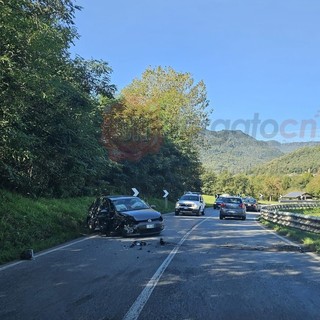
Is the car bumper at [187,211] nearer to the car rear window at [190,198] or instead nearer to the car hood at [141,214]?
the car rear window at [190,198]

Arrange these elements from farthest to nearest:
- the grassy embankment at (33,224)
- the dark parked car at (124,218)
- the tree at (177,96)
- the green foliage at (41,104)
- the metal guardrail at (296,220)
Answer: the tree at (177,96) < the metal guardrail at (296,220) < the dark parked car at (124,218) < the grassy embankment at (33,224) < the green foliage at (41,104)

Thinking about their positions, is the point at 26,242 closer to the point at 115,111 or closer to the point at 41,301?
the point at 41,301

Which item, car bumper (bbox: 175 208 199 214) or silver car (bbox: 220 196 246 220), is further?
car bumper (bbox: 175 208 199 214)

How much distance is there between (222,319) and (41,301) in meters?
2.70

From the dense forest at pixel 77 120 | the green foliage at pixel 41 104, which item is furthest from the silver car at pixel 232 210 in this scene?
the green foliage at pixel 41 104

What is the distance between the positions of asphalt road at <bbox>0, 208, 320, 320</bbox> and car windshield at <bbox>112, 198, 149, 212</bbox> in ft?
13.7

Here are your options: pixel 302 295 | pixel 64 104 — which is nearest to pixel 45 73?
pixel 64 104

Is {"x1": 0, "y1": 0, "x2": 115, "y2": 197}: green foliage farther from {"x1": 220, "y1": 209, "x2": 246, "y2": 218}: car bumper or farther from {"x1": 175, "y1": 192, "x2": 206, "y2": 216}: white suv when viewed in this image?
{"x1": 220, "y1": 209, "x2": 246, "y2": 218}: car bumper

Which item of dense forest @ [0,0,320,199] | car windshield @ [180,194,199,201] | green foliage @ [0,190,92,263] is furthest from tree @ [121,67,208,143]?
green foliage @ [0,190,92,263]

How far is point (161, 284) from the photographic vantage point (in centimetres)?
761

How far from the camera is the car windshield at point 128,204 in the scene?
54.5 ft

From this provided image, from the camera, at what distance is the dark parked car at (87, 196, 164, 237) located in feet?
51.0

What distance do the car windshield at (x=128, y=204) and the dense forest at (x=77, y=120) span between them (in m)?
3.01

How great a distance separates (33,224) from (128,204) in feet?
12.1
